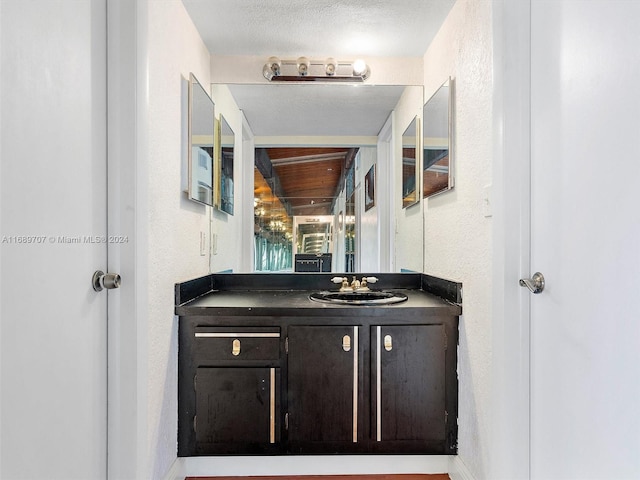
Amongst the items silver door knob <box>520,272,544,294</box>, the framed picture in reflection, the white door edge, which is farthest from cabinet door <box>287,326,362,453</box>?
the framed picture in reflection

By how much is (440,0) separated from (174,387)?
7.14 ft

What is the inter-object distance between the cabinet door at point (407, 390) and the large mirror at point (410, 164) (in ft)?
2.96

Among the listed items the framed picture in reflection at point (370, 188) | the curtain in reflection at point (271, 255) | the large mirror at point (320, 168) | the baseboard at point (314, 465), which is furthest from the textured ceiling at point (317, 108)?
the baseboard at point (314, 465)

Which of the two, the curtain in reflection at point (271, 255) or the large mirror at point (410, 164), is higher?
the large mirror at point (410, 164)

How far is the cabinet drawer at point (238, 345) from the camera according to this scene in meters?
1.84

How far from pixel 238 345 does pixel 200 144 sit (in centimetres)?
102

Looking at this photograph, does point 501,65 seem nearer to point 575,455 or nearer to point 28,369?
point 575,455

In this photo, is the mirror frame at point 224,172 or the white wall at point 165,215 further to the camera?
the mirror frame at point 224,172

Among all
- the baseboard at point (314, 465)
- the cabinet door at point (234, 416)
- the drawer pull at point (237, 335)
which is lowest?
the baseboard at point (314, 465)

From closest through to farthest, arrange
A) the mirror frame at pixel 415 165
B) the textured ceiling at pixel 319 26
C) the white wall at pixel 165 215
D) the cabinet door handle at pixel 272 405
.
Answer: the white wall at pixel 165 215 < the cabinet door handle at pixel 272 405 < the textured ceiling at pixel 319 26 < the mirror frame at pixel 415 165

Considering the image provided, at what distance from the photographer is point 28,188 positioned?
39.6 inches

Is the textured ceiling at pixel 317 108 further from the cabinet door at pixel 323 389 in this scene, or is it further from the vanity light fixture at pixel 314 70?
the cabinet door at pixel 323 389

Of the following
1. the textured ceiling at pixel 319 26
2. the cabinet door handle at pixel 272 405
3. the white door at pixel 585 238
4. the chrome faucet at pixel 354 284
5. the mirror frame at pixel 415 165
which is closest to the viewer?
the white door at pixel 585 238

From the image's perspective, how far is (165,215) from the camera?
1667mm
